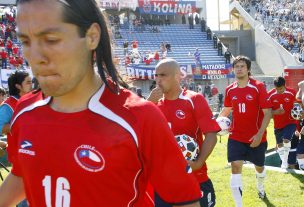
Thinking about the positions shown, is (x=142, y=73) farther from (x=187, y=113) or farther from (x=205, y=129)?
(x=205, y=129)

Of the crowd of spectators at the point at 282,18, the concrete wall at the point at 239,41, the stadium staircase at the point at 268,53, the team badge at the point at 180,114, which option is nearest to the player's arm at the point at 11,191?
the team badge at the point at 180,114

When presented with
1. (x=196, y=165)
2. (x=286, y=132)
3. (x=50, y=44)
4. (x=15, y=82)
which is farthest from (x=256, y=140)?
(x=50, y=44)

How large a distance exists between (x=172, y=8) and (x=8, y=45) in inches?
701

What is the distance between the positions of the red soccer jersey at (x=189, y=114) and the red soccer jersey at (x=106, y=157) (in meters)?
2.83

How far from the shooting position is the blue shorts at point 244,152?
23.5 ft

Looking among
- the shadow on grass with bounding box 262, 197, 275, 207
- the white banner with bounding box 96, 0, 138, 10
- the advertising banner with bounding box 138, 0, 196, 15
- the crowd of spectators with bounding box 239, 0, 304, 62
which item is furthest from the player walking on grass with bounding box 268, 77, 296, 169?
the crowd of spectators with bounding box 239, 0, 304, 62

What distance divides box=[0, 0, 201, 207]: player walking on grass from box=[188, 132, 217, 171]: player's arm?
8.35 ft

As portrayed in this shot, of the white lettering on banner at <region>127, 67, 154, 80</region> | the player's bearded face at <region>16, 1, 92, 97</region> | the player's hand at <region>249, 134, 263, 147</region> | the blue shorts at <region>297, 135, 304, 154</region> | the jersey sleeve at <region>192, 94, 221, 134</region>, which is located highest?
the player's bearded face at <region>16, 1, 92, 97</region>

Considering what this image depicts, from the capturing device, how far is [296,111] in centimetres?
999

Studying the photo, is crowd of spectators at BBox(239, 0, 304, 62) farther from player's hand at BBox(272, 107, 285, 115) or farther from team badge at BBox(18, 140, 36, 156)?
team badge at BBox(18, 140, 36, 156)

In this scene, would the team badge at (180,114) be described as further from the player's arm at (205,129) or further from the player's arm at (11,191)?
the player's arm at (11,191)

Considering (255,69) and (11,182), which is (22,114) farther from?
(255,69)

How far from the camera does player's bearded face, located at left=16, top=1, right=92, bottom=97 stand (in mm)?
1590

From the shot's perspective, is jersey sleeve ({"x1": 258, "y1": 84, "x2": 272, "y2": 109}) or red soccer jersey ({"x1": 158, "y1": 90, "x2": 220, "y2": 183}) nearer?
red soccer jersey ({"x1": 158, "y1": 90, "x2": 220, "y2": 183})
